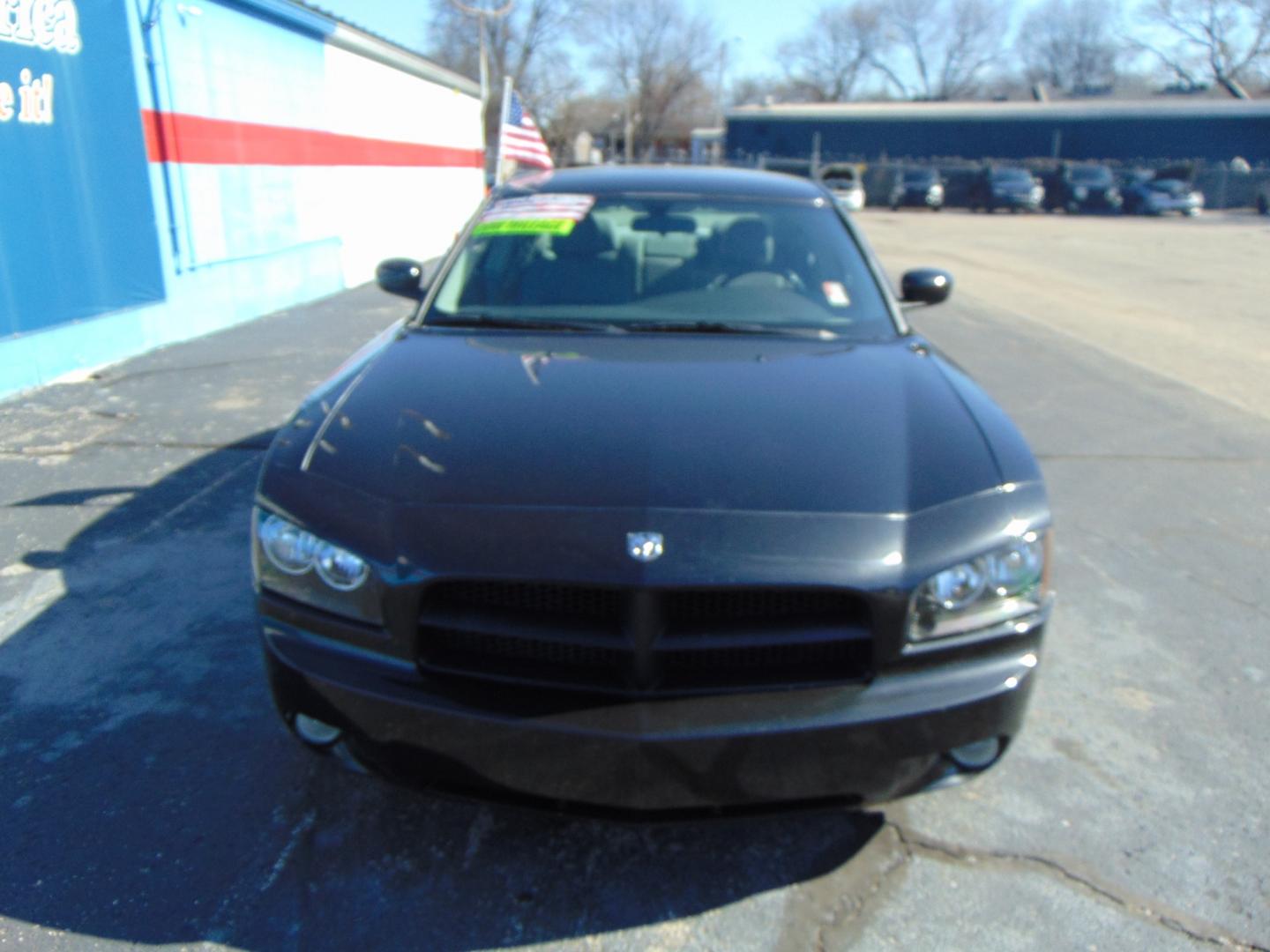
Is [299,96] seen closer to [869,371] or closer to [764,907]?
[869,371]

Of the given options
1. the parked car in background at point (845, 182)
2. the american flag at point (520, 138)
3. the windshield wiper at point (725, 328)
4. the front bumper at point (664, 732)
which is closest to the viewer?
the front bumper at point (664, 732)

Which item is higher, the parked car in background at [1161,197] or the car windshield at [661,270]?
the car windshield at [661,270]

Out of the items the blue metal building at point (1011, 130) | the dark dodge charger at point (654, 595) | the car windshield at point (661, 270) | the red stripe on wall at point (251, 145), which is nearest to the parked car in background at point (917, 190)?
the blue metal building at point (1011, 130)

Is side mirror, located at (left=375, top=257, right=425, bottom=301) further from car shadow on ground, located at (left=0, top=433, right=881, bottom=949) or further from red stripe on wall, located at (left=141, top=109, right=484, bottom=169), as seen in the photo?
red stripe on wall, located at (left=141, top=109, right=484, bottom=169)

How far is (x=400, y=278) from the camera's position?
4180 mm

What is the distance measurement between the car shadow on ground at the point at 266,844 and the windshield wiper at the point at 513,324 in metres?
1.31

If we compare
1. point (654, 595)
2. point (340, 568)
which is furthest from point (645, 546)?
point (340, 568)

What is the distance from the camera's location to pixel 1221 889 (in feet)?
7.86

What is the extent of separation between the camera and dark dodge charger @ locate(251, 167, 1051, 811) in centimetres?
206

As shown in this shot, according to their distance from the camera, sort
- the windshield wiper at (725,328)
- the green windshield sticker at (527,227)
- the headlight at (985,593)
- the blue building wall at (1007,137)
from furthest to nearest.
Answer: the blue building wall at (1007,137) < the green windshield sticker at (527,227) < the windshield wiper at (725,328) < the headlight at (985,593)

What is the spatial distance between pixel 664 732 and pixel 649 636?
0.19 m

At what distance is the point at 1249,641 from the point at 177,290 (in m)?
8.40

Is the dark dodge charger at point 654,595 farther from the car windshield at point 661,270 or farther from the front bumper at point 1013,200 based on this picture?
the front bumper at point 1013,200

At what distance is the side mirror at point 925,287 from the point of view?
4.17 metres
